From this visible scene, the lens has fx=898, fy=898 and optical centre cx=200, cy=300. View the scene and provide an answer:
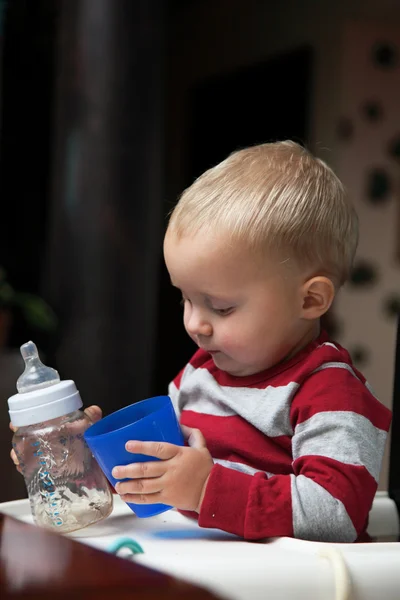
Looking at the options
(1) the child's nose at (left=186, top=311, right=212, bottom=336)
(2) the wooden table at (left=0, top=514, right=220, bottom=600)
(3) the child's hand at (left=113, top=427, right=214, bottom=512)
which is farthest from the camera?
(1) the child's nose at (left=186, top=311, right=212, bottom=336)

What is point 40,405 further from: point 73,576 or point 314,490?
point 73,576

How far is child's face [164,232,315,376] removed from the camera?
941mm

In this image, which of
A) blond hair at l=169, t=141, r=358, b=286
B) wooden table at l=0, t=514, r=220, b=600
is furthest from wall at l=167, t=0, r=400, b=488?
wooden table at l=0, t=514, r=220, b=600

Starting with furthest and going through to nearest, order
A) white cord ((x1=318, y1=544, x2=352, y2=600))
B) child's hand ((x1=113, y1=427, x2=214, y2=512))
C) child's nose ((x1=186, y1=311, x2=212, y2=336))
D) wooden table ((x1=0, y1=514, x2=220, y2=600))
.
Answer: child's nose ((x1=186, y1=311, x2=212, y2=336)), child's hand ((x1=113, y1=427, x2=214, y2=512)), white cord ((x1=318, y1=544, x2=352, y2=600)), wooden table ((x1=0, y1=514, x2=220, y2=600))

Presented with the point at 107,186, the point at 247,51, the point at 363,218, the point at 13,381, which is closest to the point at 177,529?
the point at 13,381

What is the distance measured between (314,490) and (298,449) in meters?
0.06

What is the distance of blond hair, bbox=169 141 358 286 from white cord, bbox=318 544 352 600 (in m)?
A: 0.32

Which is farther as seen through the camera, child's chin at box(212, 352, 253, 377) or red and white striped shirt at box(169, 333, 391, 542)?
child's chin at box(212, 352, 253, 377)

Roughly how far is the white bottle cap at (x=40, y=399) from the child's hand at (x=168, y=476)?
77mm

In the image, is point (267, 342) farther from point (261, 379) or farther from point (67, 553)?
point (67, 553)

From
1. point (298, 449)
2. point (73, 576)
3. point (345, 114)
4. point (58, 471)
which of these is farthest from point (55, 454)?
point (345, 114)

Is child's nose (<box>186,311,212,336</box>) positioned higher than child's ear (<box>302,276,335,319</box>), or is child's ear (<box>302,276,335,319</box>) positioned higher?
child's ear (<box>302,276,335,319</box>)

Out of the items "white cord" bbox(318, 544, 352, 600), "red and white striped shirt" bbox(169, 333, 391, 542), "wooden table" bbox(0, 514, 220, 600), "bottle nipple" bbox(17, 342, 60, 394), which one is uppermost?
"wooden table" bbox(0, 514, 220, 600)

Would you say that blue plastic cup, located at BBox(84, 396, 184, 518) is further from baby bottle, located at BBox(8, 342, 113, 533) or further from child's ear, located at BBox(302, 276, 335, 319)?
child's ear, located at BBox(302, 276, 335, 319)
